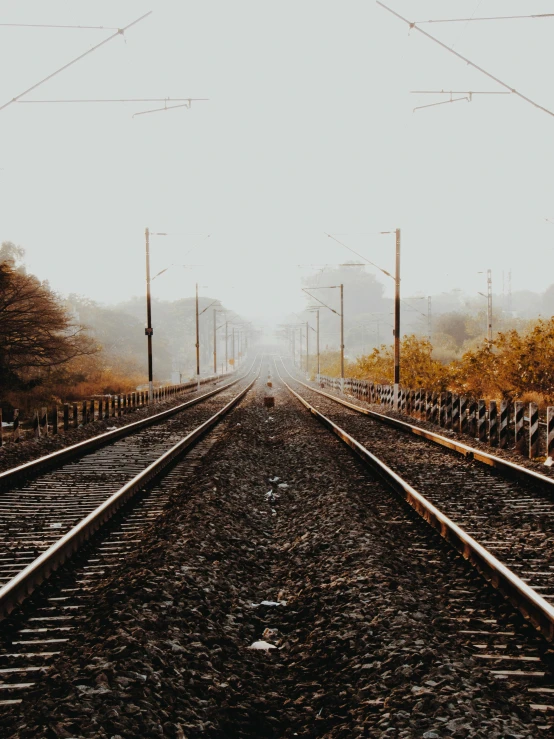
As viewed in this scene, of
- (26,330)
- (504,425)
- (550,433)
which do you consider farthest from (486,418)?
(26,330)

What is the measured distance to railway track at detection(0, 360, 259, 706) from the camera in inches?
175

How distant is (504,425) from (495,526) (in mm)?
8105

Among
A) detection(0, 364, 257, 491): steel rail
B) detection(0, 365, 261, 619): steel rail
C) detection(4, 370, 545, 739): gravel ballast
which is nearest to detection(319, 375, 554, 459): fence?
detection(4, 370, 545, 739): gravel ballast

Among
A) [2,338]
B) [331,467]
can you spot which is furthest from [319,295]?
[331,467]

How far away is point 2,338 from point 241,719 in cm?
2502

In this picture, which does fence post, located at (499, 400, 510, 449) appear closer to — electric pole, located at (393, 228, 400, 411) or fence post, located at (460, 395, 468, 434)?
fence post, located at (460, 395, 468, 434)

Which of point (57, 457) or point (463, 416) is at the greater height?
point (463, 416)

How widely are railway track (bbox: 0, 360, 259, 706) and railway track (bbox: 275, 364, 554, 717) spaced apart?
110 inches

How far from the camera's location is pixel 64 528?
7.30 meters

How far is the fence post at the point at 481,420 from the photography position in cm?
1630

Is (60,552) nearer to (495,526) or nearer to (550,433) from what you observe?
(495,526)

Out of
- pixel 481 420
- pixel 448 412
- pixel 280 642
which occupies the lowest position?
pixel 280 642

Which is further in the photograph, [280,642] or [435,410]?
[435,410]

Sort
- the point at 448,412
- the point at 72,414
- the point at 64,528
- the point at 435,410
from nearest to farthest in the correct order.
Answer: the point at 64,528
the point at 448,412
the point at 435,410
the point at 72,414
